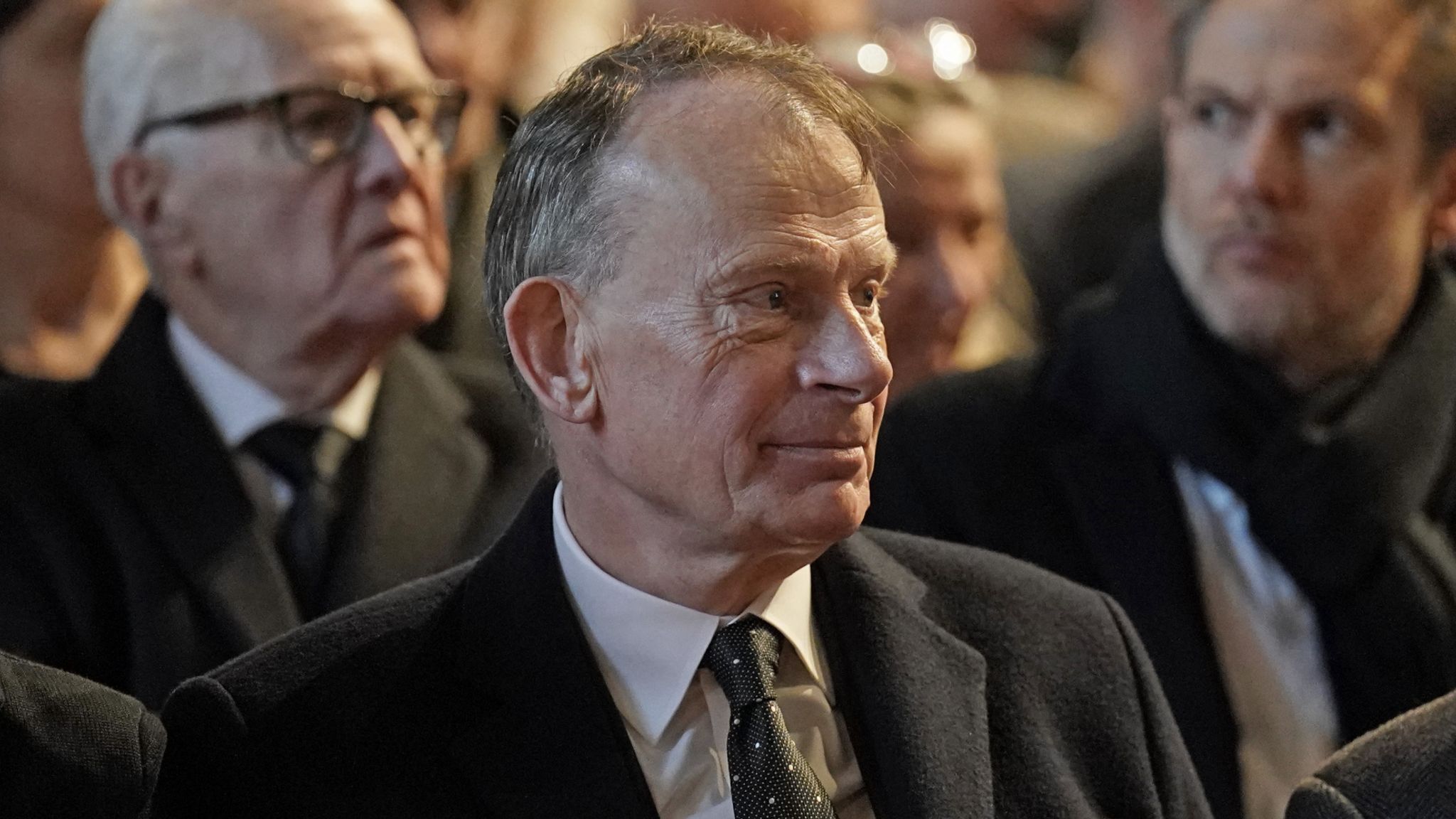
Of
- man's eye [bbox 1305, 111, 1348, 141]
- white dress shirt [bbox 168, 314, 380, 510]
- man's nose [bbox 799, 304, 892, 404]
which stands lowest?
white dress shirt [bbox 168, 314, 380, 510]

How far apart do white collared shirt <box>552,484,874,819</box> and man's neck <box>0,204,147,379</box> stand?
1.49 m

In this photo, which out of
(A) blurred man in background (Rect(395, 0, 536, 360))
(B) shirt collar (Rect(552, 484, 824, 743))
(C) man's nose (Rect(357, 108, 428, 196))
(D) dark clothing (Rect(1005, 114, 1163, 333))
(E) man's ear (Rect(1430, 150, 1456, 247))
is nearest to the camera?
(B) shirt collar (Rect(552, 484, 824, 743))

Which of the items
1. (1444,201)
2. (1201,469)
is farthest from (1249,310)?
(1444,201)

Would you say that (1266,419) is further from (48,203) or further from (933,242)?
(48,203)

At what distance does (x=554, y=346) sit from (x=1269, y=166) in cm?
137

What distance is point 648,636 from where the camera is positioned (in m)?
2.03

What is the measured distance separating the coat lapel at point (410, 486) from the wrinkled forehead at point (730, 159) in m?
0.98

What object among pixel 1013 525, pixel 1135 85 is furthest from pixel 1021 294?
pixel 1013 525

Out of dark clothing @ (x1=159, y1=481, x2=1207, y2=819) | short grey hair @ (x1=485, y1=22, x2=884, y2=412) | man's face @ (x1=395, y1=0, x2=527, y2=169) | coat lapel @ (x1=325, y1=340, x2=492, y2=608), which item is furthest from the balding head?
dark clothing @ (x1=159, y1=481, x2=1207, y2=819)

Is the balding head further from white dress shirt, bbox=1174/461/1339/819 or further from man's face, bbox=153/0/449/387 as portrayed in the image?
white dress shirt, bbox=1174/461/1339/819

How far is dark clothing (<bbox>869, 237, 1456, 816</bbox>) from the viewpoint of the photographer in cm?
281

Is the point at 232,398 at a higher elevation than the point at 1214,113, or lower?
lower

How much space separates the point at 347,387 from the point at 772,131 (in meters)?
1.21

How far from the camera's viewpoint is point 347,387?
2959 millimetres
